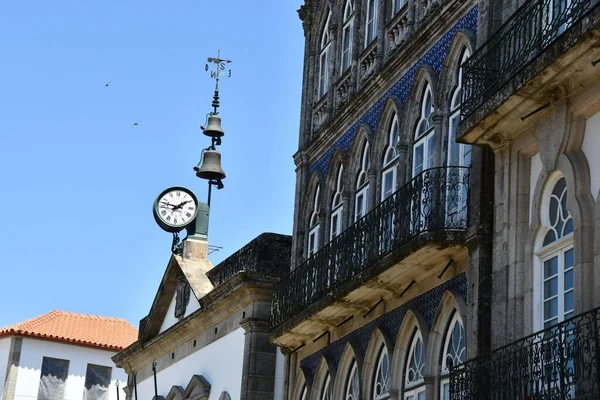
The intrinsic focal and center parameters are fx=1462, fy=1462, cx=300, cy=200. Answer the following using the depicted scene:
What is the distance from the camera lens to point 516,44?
14.2 meters

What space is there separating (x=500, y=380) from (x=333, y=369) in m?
6.32

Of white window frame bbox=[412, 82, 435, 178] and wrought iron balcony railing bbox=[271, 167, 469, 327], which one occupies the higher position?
white window frame bbox=[412, 82, 435, 178]

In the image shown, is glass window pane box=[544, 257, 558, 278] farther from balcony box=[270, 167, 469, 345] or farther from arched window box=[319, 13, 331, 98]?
arched window box=[319, 13, 331, 98]

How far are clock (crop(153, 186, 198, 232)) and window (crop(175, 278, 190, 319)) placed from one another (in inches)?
54.0

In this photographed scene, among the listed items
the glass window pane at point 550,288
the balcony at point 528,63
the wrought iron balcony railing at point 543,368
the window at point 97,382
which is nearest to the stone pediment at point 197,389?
the balcony at point 528,63

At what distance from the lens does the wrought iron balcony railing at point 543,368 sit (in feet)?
38.0

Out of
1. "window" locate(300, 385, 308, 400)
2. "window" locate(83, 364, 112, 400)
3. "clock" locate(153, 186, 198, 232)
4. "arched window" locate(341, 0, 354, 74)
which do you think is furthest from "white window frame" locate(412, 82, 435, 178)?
"window" locate(83, 364, 112, 400)

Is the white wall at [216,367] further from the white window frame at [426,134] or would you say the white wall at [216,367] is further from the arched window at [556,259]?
the arched window at [556,259]

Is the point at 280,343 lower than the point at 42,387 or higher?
lower

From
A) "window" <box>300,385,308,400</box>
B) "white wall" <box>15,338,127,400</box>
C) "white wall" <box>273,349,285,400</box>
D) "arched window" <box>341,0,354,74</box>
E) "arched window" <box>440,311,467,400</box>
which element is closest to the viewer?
"arched window" <box>440,311,467,400</box>

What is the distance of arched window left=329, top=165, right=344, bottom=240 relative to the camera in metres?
20.3

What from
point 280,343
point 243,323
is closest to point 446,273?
point 280,343

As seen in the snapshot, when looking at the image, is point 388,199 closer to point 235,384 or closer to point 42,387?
point 235,384

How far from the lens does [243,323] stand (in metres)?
22.2
